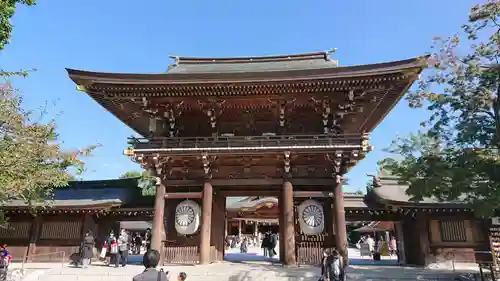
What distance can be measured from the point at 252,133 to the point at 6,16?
30.3 ft

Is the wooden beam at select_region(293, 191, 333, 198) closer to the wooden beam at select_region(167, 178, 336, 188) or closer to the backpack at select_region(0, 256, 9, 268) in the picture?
the wooden beam at select_region(167, 178, 336, 188)

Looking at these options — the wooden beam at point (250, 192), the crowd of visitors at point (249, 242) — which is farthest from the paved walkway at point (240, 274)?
the crowd of visitors at point (249, 242)

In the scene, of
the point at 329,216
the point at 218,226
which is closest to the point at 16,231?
the point at 218,226

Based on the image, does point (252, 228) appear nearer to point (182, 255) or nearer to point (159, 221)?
point (182, 255)

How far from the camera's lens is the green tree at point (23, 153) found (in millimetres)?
10742

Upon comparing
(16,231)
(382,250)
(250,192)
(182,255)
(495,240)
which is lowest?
(382,250)

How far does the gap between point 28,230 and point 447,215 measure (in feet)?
67.0

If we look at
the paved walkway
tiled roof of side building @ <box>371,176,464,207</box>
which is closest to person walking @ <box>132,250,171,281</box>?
the paved walkway

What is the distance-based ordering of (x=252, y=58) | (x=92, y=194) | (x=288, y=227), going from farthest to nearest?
(x=252, y=58) → (x=92, y=194) → (x=288, y=227)

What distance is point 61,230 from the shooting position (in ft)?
54.6

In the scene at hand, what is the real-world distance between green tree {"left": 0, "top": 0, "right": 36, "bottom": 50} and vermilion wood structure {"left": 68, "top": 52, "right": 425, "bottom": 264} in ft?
12.4

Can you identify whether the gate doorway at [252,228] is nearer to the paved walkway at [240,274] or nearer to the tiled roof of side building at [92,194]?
the tiled roof of side building at [92,194]

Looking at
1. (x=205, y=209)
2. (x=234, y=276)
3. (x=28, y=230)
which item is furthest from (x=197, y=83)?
(x=28, y=230)

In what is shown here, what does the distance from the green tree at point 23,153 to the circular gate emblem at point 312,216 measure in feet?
34.5
